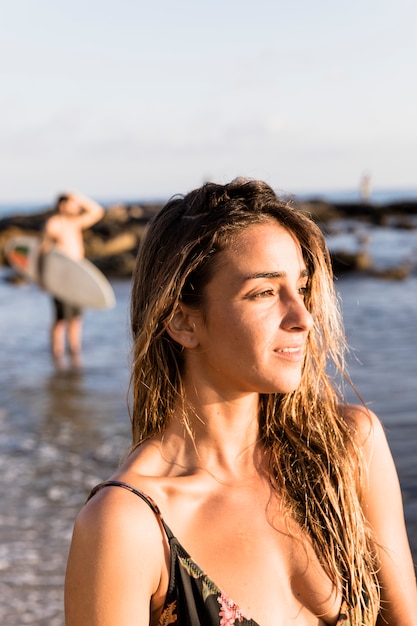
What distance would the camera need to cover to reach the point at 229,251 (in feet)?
6.72

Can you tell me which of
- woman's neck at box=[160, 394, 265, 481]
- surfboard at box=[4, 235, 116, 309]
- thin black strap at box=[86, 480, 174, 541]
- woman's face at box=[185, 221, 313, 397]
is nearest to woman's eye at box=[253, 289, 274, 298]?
woman's face at box=[185, 221, 313, 397]

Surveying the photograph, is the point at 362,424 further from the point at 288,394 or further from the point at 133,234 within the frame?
the point at 133,234

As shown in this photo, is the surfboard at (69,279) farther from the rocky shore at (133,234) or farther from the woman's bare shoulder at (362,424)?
the woman's bare shoulder at (362,424)

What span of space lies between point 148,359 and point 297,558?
0.61 m

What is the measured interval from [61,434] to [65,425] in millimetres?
280

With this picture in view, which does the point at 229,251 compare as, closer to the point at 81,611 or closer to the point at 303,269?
the point at 303,269

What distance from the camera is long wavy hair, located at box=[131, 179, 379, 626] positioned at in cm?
205

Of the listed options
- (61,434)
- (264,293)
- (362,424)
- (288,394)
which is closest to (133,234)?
(61,434)

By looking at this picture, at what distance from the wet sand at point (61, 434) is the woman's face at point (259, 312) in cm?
219

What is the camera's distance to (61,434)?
731cm

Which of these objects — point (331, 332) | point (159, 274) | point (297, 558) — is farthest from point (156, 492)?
point (331, 332)

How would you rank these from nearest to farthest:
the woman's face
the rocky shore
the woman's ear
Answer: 1. the woman's face
2. the woman's ear
3. the rocky shore

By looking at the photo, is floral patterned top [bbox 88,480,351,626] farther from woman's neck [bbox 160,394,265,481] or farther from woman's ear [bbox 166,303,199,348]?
woman's ear [bbox 166,303,199,348]

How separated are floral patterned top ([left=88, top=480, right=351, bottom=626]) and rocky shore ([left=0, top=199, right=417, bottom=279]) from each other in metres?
0.90
